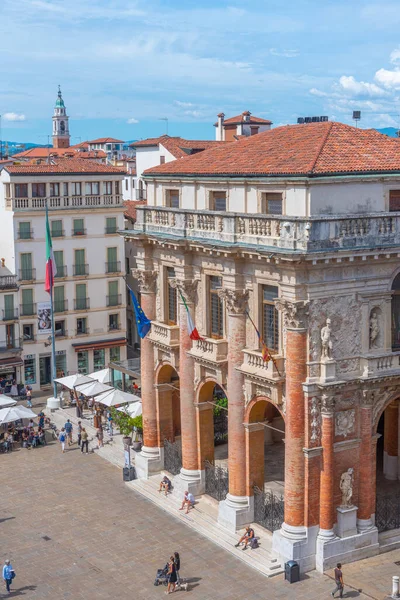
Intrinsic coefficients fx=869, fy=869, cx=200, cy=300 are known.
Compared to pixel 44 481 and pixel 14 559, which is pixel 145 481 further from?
pixel 14 559

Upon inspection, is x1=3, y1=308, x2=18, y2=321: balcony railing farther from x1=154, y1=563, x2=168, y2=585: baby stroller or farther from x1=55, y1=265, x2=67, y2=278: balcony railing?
x1=154, y1=563, x2=168, y2=585: baby stroller

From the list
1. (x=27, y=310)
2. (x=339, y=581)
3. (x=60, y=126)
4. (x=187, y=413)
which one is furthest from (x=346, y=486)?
(x=60, y=126)

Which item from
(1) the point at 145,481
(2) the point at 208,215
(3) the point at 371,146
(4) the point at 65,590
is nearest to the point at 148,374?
(1) the point at 145,481

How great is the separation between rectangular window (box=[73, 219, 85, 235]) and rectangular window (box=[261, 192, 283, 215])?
105 feet

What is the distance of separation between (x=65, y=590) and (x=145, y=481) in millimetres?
11380

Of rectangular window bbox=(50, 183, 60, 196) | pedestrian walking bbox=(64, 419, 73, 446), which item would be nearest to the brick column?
pedestrian walking bbox=(64, 419, 73, 446)

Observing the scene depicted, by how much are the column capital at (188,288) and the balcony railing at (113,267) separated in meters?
27.3

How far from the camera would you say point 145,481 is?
46.2 meters

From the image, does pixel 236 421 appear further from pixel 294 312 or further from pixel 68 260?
pixel 68 260

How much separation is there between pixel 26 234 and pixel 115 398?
1688cm

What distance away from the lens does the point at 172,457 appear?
152 feet

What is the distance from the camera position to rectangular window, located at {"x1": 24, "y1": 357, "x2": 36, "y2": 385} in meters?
65.9

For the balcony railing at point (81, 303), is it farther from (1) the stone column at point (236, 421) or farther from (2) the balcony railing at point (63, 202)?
(1) the stone column at point (236, 421)

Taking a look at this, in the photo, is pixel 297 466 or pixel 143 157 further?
pixel 143 157
